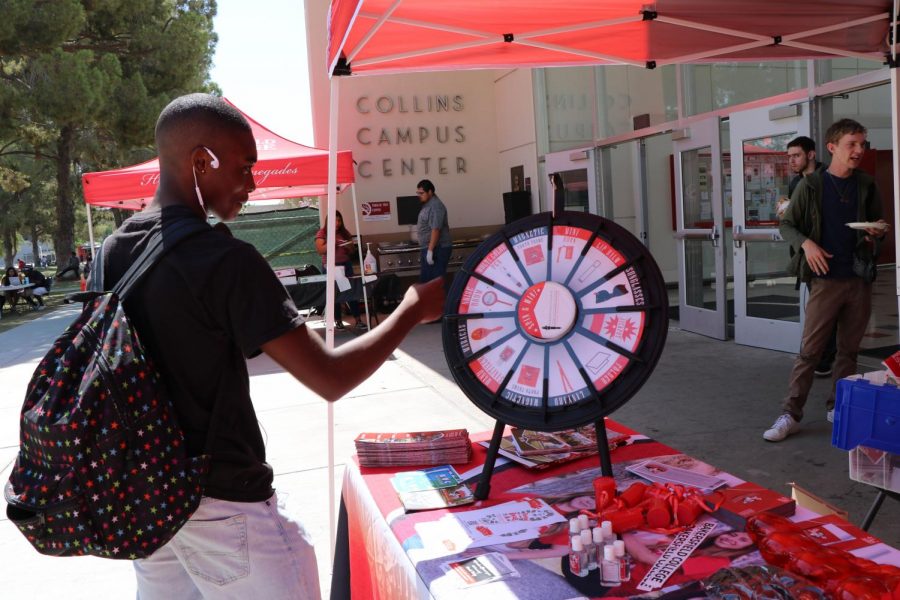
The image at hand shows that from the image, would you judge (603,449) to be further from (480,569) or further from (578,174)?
(578,174)

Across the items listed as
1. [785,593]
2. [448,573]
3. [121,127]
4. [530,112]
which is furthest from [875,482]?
[121,127]

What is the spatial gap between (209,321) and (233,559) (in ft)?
1.61

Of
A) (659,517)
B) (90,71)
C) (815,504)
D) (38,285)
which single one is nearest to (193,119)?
(659,517)

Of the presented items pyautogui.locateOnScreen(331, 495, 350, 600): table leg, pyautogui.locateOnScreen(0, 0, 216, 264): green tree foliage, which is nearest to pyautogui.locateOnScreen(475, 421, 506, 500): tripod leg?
pyautogui.locateOnScreen(331, 495, 350, 600): table leg

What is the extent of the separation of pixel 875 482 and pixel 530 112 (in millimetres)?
10017

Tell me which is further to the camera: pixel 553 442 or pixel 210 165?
pixel 553 442

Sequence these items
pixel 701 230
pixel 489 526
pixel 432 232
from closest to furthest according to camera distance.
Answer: pixel 489 526 → pixel 701 230 → pixel 432 232

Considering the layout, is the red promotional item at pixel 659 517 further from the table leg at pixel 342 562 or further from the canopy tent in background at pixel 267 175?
the canopy tent in background at pixel 267 175

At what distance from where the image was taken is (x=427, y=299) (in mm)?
1679

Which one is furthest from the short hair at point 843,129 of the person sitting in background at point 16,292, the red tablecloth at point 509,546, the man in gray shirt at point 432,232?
the person sitting in background at point 16,292

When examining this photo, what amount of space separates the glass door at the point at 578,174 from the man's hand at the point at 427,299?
8150 millimetres

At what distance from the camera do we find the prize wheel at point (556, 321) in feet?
5.73

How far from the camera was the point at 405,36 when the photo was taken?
2984 mm

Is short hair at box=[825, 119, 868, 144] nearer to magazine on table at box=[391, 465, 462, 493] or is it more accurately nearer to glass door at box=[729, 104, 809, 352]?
glass door at box=[729, 104, 809, 352]
